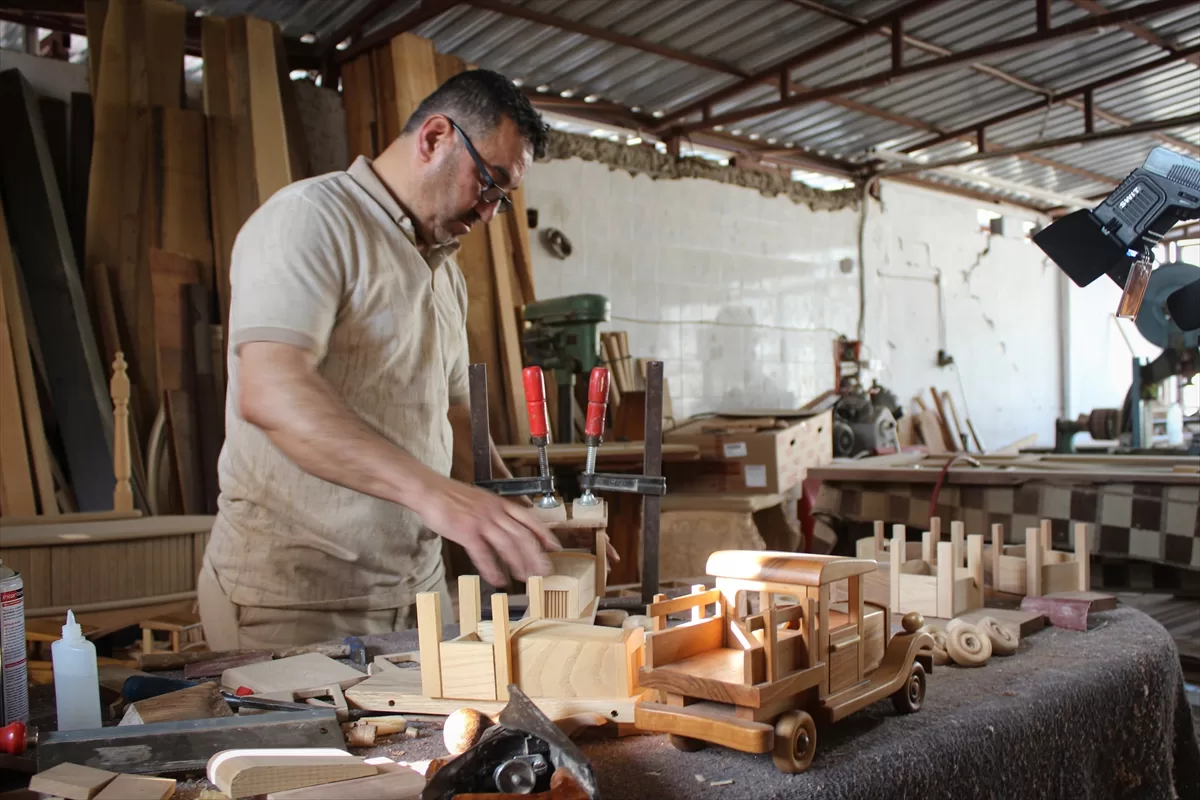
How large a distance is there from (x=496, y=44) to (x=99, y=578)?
11.7 ft

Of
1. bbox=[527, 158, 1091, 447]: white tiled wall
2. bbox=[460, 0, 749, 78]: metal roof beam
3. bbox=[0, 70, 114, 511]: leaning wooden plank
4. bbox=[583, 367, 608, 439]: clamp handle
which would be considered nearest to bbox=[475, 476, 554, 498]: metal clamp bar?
bbox=[583, 367, 608, 439]: clamp handle

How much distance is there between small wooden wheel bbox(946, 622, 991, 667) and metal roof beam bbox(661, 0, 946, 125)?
480 centimetres

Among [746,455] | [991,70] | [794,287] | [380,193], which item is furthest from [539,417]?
[794,287]

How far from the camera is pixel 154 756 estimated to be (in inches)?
40.2

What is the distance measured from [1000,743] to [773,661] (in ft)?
1.37

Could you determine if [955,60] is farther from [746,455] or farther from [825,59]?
[746,455]

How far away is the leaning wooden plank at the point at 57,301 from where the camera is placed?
363 cm

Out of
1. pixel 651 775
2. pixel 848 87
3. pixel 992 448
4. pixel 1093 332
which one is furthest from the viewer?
pixel 1093 332

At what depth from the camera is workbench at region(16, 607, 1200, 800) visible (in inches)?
39.6

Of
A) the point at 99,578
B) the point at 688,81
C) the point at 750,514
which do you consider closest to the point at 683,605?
the point at 99,578

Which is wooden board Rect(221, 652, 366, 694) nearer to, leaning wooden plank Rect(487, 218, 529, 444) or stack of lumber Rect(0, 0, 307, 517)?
stack of lumber Rect(0, 0, 307, 517)

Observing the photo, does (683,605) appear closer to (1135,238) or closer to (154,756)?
(154,756)

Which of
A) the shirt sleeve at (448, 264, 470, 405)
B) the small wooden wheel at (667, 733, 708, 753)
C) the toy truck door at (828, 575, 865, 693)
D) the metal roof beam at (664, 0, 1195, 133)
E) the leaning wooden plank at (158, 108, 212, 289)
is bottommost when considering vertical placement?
the small wooden wheel at (667, 733, 708, 753)

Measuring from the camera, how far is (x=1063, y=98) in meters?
7.23
